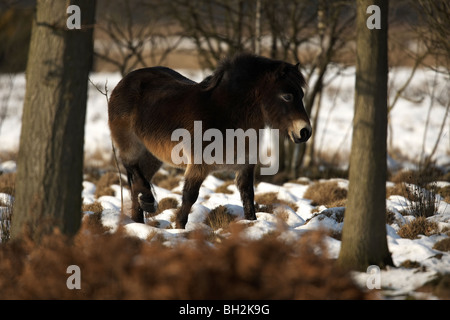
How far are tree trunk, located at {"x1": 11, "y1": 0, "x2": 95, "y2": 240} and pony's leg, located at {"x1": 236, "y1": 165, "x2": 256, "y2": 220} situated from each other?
250 cm

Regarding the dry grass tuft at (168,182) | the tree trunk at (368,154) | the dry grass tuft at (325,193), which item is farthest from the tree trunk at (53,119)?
the dry grass tuft at (168,182)

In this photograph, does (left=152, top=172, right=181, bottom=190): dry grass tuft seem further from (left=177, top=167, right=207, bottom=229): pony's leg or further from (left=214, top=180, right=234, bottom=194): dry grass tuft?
(left=177, top=167, right=207, bottom=229): pony's leg

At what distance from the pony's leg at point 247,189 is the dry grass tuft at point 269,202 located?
2.84ft

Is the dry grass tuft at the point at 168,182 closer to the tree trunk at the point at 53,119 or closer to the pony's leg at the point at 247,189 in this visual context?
the pony's leg at the point at 247,189

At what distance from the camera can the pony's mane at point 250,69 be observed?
6141 mm

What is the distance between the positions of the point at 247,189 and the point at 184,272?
→ 10.3ft

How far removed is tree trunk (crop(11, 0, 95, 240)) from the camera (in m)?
4.46

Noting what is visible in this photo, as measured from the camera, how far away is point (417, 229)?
19.3 ft

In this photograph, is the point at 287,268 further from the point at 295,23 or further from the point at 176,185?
the point at 295,23

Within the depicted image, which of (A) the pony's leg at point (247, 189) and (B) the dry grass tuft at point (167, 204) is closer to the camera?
(A) the pony's leg at point (247, 189)

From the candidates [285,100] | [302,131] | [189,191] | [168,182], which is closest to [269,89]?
[285,100]

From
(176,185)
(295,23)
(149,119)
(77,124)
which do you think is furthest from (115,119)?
(295,23)

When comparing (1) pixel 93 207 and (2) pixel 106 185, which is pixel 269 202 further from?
(2) pixel 106 185
